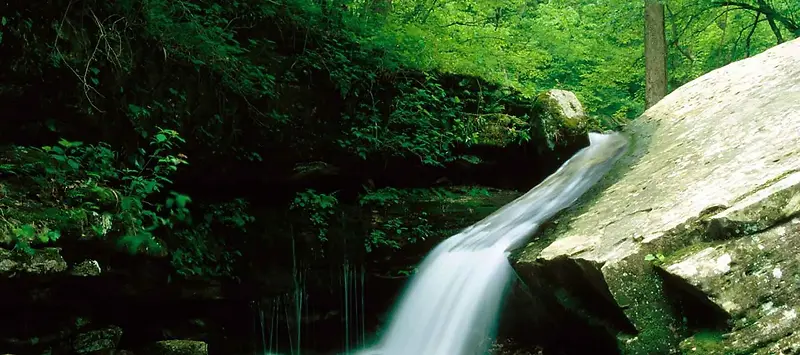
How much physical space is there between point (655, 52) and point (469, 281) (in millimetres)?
6897

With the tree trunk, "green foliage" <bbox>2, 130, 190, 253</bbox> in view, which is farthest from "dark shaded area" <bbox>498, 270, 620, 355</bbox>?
the tree trunk

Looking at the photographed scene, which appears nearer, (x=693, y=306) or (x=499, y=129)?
(x=693, y=306)

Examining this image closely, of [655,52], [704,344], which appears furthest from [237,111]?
[655,52]

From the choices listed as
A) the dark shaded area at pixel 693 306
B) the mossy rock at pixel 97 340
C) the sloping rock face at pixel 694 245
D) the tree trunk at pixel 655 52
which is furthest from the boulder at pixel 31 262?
the tree trunk at pixel 655 52

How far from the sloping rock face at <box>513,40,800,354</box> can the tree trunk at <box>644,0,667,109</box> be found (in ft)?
15.4

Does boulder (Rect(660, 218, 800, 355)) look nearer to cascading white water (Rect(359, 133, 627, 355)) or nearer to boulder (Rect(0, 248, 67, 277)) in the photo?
cascading white water (Rect(359, 133, 627, 355))

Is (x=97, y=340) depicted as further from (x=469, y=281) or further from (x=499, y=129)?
(x=499, y=129)

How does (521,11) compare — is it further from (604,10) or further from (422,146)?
(422,146)

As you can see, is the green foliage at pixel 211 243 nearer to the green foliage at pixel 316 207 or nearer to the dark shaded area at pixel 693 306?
the green foliage at pixel 316 207

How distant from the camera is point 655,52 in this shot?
9.90 meters

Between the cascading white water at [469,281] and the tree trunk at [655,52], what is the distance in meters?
3.85

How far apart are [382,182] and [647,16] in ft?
19.7

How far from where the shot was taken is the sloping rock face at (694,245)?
10.2ft

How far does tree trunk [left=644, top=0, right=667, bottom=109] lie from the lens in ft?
32.2
